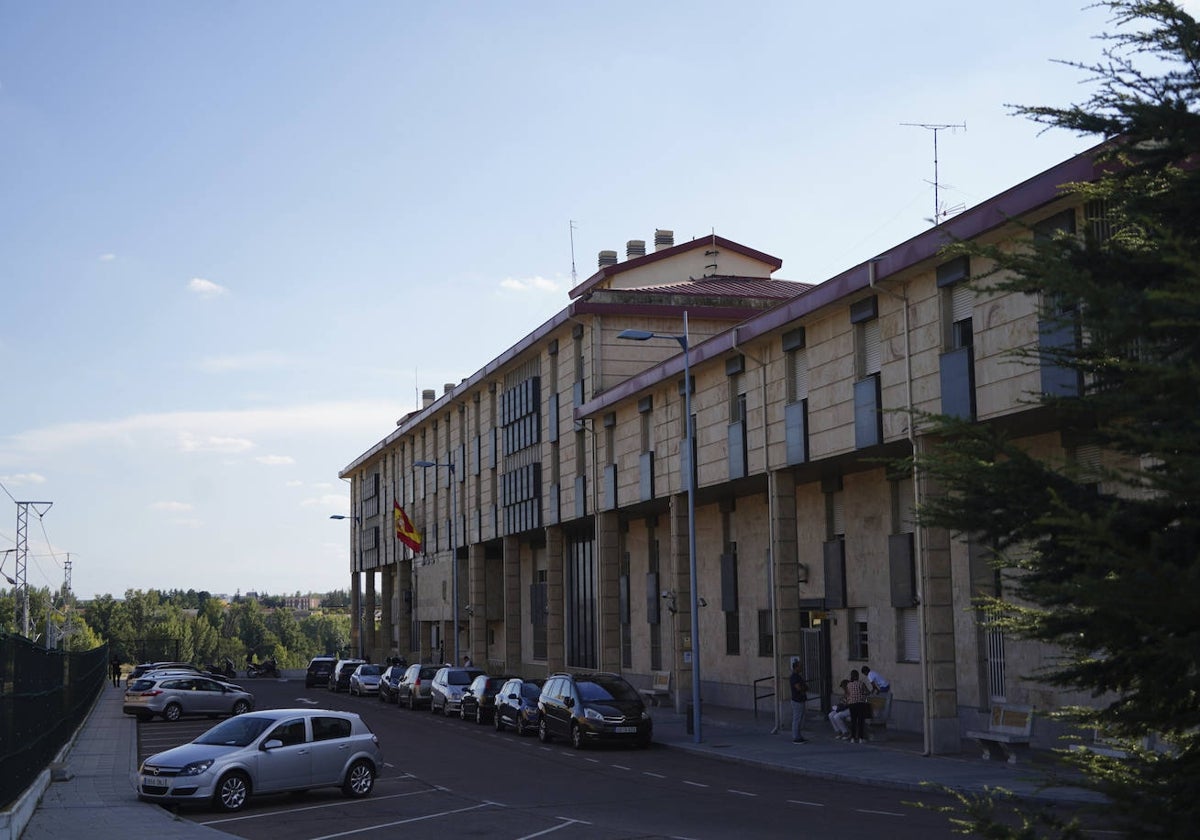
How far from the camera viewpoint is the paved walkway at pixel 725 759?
1844cm

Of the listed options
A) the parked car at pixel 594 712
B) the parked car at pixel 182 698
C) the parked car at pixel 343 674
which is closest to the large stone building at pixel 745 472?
the parked car at pixel 594 712

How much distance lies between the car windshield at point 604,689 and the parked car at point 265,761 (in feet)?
30.3

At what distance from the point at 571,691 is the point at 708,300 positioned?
2103 cm

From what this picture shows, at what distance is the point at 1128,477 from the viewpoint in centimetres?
705

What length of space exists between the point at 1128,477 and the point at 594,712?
24.9 m

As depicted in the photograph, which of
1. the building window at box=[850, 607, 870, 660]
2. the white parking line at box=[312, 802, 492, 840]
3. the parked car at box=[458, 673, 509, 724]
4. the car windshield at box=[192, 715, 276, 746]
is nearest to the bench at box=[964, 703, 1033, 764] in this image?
the building window at box=[850, 607, 870, 660]

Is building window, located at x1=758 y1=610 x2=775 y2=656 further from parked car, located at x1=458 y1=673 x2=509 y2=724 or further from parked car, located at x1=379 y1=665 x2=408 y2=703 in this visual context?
parked car, located at x1=379 y1=665 x2=408 y2=703

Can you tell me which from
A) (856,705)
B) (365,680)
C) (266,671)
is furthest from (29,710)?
(266,671)

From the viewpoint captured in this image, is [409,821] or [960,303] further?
[960,303]

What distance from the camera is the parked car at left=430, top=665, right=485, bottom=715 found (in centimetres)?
4497

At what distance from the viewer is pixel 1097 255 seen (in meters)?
7.78

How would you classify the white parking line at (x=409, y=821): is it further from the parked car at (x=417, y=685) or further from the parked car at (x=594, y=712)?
the parked car at (x=417, y=685)

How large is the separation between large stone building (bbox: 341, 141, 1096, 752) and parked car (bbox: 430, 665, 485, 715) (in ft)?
16.7

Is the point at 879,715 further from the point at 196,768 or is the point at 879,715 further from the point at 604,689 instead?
the point at 196,768
